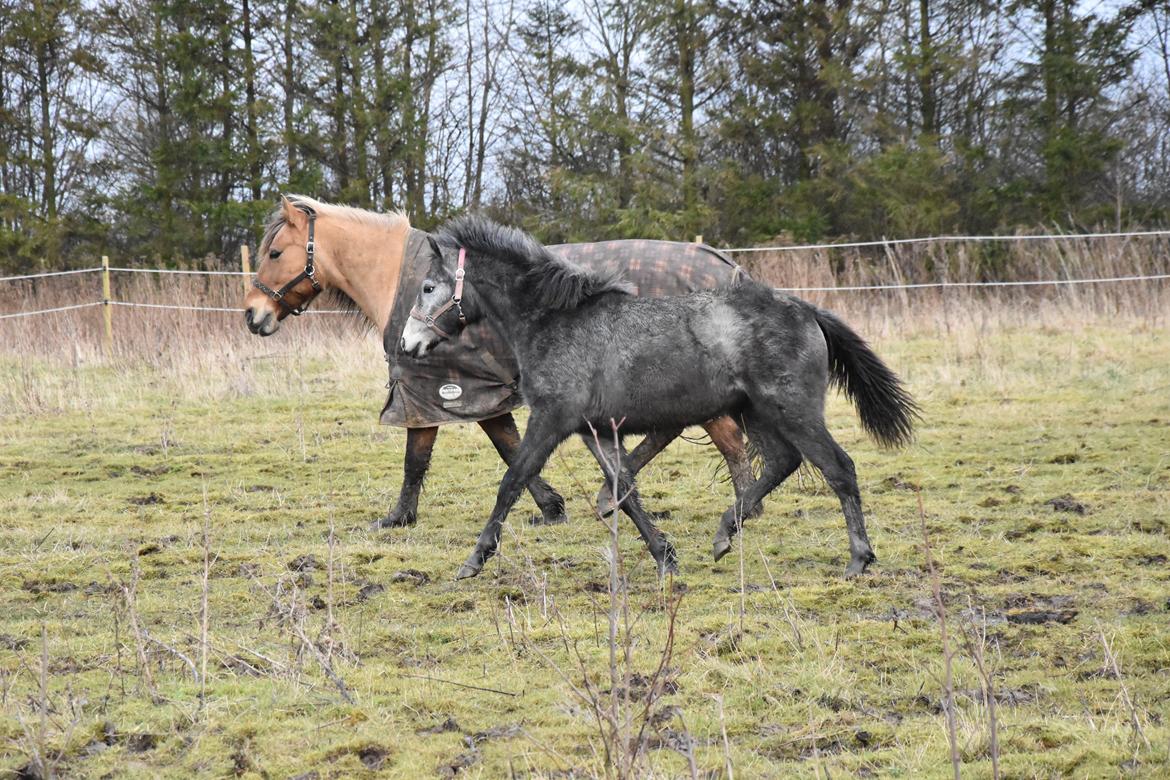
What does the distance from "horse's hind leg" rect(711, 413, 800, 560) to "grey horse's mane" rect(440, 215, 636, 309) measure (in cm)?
91

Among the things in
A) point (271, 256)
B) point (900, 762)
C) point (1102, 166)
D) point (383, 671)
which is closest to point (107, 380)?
point (271, 256)

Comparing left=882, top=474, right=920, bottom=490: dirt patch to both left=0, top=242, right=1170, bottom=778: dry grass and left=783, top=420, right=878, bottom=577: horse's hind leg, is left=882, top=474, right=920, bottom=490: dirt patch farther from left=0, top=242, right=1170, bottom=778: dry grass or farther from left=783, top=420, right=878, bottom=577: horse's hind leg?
left=783, top=420, right=878, bottom=577: horse's hind leg

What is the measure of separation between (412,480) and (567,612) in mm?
2277

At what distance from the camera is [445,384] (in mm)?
6664

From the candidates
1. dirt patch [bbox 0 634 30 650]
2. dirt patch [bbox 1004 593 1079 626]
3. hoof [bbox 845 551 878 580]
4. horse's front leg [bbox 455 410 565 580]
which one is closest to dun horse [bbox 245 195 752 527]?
horse's front leg [bbox 455 410 565 580]

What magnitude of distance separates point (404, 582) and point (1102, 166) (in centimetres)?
1676

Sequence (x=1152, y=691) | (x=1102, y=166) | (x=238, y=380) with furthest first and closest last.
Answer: (x=1102, y=166), (x=238, y=380), (x=1152, y=691)

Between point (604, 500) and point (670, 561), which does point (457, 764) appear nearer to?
point (670, 561)

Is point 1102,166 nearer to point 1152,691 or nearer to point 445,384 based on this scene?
point 445,384

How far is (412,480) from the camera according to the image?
698 cm

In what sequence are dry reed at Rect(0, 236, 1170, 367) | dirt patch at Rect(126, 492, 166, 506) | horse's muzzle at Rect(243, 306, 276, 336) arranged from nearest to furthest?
horse's muzzle at Rect(243, 306, 276, 336)
dirt patch at Rect(126, 492, 166, 506)
dry reed at Rect(0, 236, 1170, 367)

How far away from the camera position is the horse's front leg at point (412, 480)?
695 centimetres

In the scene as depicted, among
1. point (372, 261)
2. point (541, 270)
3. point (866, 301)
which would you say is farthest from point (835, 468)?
point (866, 301)

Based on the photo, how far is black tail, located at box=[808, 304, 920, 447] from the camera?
6.05 metres
